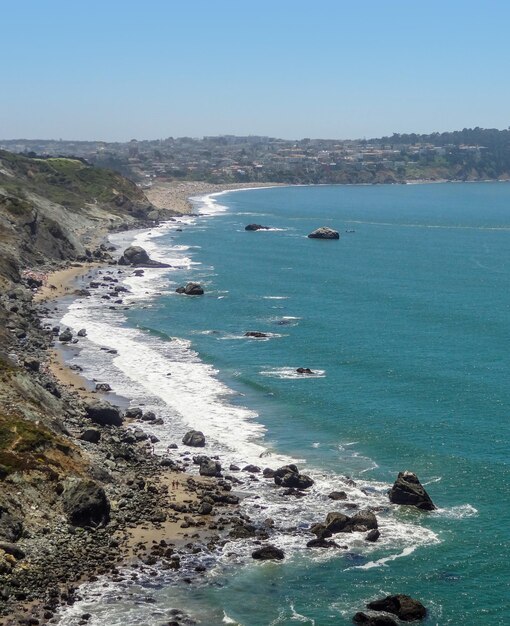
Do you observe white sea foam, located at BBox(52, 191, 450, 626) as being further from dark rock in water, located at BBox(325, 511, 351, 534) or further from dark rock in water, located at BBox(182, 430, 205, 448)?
dark rock in water, located at BBox(182, 430, 205, 448)

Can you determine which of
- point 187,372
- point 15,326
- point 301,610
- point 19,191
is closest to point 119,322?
point 15,326

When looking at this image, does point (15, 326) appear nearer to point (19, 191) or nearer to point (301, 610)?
point (301, 610)

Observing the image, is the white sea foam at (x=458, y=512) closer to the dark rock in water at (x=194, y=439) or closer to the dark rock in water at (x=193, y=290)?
the dark rock in water at (x=194, y=439)

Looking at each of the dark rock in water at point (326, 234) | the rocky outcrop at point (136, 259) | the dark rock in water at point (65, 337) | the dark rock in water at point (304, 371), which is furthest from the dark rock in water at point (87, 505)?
the dark rock in water at point (326, 234)

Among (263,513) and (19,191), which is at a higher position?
(19,191)

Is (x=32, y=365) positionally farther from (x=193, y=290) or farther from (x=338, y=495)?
(x=193, y=290)

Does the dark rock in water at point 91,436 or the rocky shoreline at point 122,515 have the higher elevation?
the dark rock in water at point 91,436
